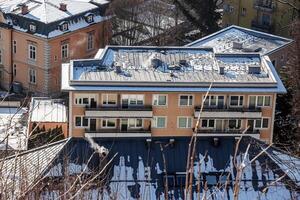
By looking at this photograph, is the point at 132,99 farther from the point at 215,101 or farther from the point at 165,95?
the point at 215,101

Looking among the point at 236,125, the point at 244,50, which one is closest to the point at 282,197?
the point at 236,125

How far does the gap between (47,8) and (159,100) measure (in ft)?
37.0

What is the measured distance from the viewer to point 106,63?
23.5 metres

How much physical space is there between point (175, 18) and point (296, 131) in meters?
11.6

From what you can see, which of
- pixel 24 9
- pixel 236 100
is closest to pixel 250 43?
pixel 236 100

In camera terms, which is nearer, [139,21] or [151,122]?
[151,122]

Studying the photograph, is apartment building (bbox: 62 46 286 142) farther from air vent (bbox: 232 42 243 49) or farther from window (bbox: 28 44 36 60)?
window (bbox: 28 44 36 60)

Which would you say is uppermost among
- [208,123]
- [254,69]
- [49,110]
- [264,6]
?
[264,6]

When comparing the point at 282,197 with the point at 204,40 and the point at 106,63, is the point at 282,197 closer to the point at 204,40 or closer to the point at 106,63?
the point at 106,63

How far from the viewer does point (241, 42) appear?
29469 mm

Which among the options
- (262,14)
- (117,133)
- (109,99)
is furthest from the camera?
(262,14)

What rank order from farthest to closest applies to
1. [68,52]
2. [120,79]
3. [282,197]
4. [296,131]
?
[68,52]
[296,131]
[120,79]
[282,197]

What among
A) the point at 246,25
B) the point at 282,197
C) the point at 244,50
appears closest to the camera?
the point at 282,197

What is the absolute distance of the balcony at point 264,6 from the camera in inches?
1409
